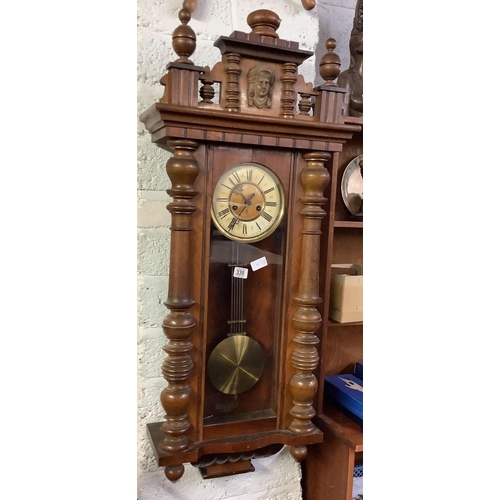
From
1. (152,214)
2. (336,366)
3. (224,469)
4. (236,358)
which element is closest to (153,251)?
(152,214)

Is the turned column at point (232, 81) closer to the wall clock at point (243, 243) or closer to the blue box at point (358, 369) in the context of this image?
the wall clock at point (243, 243)

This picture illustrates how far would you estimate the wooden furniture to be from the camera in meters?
1.13

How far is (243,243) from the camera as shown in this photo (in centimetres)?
106

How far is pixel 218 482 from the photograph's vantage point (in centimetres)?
124

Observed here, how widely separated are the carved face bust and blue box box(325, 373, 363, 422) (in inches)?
30.5

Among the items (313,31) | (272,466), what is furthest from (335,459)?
(313,31)

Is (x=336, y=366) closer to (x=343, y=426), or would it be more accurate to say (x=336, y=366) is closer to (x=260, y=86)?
(x=343, y=426)

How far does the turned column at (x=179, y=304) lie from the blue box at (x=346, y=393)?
442 millimetres

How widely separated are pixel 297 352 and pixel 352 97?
71 cm

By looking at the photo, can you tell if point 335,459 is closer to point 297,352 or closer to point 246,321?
point 297,352

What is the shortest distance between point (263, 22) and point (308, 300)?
63cm

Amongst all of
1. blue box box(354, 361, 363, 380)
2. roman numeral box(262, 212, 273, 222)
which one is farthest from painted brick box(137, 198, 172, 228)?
blue box box(354, 361, 363, 380)

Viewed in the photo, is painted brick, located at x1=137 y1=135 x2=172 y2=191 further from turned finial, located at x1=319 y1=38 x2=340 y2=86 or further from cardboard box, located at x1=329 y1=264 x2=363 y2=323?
cardboard box, located at x1=329 y1=264 x2=363 y2=323

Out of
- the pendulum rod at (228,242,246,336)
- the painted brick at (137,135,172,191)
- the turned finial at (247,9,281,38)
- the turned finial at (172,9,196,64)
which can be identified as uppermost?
the turned finial at (247,9,281,38)
